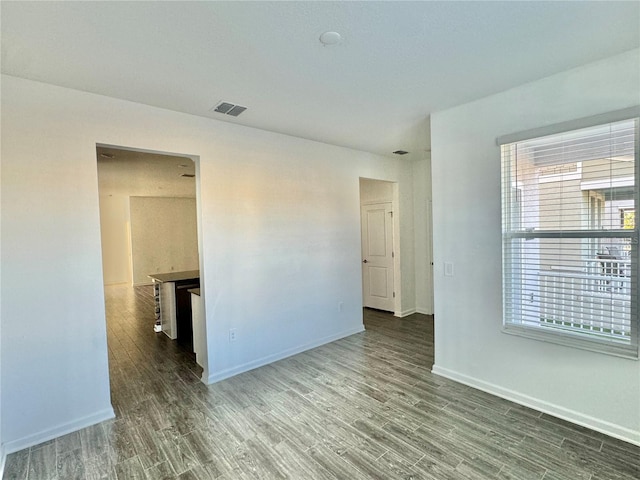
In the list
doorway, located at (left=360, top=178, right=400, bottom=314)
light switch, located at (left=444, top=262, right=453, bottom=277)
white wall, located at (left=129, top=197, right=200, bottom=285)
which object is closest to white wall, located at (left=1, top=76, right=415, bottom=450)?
doorway, located at (left=360, top=178, right=400, bottom=314)

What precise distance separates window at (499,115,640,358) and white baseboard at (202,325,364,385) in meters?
2.28

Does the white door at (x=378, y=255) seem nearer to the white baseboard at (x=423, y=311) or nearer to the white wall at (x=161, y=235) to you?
the white baseboard at (x=423, y=311)

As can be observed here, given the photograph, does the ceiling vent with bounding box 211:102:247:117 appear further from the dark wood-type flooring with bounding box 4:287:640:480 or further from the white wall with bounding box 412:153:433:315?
the white wall with bounding box 412:153:433:315

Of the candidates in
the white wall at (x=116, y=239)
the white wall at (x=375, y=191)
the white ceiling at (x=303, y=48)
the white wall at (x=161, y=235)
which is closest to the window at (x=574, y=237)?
the white ceiling at (x=303, y=48)

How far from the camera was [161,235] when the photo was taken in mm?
9984

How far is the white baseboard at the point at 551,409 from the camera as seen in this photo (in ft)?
Answer: 7.48

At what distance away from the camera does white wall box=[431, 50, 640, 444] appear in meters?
2.31

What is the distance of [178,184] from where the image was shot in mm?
7578

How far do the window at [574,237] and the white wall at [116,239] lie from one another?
10.2m

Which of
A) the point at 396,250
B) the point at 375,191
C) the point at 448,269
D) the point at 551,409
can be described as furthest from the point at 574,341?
the point at 375,191

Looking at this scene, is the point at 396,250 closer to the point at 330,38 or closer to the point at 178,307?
the point at 178,307

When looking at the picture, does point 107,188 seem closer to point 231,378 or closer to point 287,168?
point 287,168

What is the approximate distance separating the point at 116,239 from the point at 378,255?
8290 mm

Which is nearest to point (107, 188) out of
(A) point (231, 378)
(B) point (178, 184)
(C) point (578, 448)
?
(B) point (178, 184)
